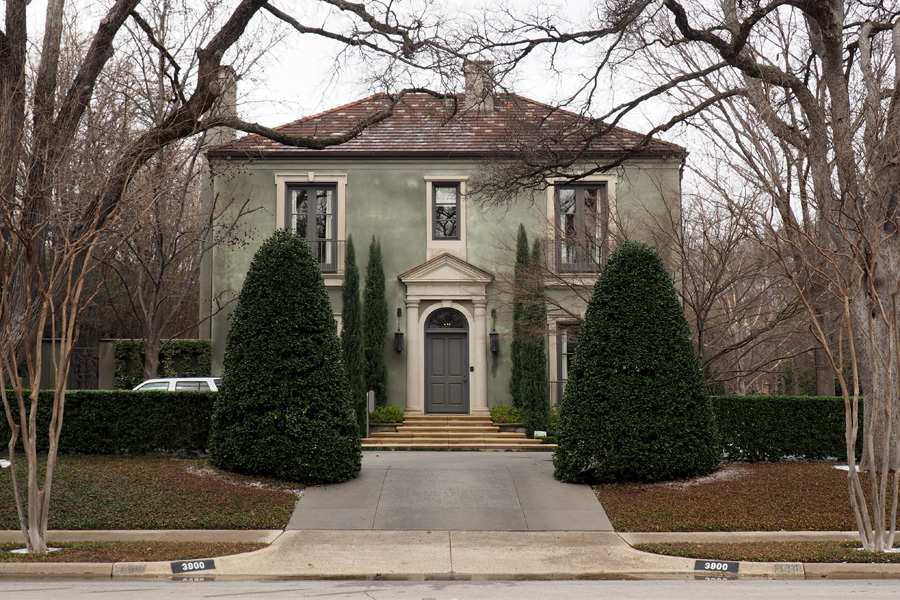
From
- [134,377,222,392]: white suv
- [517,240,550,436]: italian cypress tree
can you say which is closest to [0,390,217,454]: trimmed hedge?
[134,377,222,392]: white suv

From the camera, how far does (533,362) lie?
67.5ft

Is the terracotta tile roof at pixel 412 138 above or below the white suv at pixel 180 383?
above

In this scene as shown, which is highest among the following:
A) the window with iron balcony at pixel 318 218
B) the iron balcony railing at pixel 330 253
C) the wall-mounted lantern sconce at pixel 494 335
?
the window with iron balcony at pixel 318 218

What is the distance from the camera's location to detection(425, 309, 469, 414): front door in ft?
69.8

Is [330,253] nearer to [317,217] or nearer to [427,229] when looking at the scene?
[317,217]

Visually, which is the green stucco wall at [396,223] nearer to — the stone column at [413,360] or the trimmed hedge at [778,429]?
the stone column at [413,360]

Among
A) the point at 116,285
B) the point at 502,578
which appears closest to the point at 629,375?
the point at 502,578

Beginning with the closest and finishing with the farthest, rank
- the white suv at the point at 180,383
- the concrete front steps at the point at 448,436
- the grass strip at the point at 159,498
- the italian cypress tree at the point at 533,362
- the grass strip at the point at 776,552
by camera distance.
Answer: the grass strip at the point at 776,552 < the grass strip at the point at 159,498 < the white suv at the point at 180,383 < the concrete front steps at the point at 448,436 < the italian cypress tree at the point at 533,362

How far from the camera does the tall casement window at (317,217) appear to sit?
21.3 metres

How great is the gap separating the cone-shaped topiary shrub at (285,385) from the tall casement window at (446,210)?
30.3ft

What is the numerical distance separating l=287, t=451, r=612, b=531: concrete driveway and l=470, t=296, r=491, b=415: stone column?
7.52 metres

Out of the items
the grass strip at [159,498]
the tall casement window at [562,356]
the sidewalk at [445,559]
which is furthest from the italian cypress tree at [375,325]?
the sidewalk at [445,559]

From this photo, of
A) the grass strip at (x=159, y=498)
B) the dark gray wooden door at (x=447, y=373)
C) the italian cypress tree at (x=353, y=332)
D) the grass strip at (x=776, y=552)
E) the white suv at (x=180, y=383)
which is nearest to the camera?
the grass strip at (x=776, y=552)

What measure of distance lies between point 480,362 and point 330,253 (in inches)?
190
